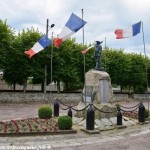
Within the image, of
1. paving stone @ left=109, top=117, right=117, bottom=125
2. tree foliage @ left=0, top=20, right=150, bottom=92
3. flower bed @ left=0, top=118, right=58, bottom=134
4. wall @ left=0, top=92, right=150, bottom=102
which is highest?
tree foliage @ left=0, top=20, right=150, bottom=92

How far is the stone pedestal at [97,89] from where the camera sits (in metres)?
19.3

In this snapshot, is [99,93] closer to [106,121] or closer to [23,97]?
[106,121]

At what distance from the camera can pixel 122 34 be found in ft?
70.8

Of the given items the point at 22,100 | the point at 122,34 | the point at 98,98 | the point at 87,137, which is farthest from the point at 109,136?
the point at 22,100

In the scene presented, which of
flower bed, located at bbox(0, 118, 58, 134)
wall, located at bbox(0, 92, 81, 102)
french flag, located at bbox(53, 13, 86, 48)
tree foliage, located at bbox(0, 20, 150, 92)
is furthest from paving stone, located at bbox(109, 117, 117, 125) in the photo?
wall, located at bbox(0, 92, 81, 102)

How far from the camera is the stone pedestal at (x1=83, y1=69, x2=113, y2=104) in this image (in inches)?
760

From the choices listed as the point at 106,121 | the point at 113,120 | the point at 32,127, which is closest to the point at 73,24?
the point at 106,121

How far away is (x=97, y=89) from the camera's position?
1933 cm

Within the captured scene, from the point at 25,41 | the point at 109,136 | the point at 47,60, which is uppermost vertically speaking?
the point at 25,41

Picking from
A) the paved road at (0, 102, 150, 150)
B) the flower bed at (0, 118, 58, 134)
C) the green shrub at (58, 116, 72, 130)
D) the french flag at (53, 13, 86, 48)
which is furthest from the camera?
the french flag at (53, 13, 86, 48)

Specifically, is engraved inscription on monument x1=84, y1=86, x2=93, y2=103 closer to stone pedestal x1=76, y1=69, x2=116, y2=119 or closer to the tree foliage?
stone pedestal x1=76, y1=69, x2=116, y2=119

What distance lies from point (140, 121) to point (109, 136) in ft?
15.9

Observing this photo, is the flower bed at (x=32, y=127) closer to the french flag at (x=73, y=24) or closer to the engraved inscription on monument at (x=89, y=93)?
the engraved inscription on monument at (x=89, y=93)

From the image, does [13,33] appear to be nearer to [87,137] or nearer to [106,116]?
[106,116]
